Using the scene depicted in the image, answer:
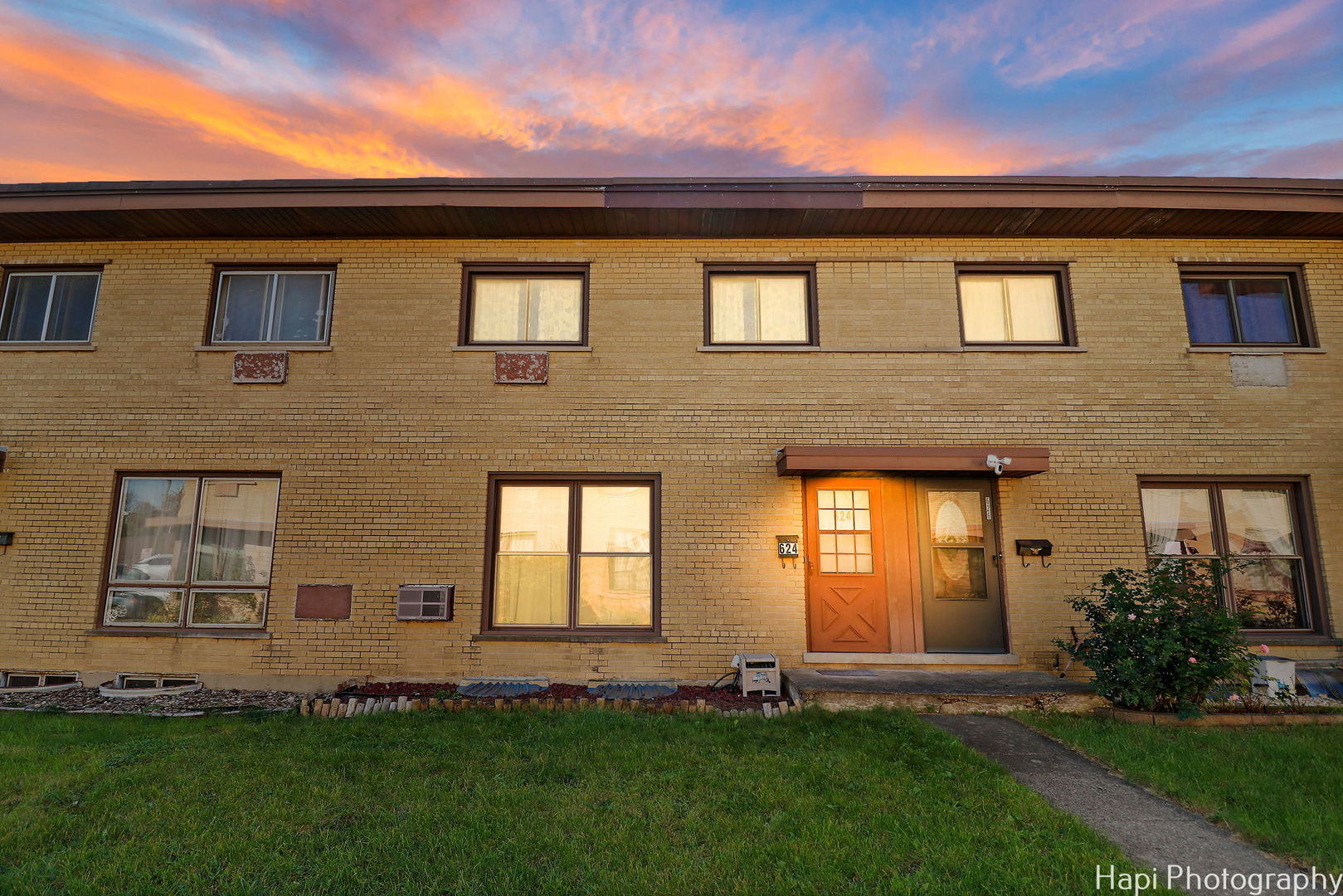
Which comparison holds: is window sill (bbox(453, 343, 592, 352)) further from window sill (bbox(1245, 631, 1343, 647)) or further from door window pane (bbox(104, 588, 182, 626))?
window sill (bbox(1245, 631, 1343, 647))

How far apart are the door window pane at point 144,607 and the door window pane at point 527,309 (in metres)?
4.77

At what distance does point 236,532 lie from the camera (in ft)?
27.1

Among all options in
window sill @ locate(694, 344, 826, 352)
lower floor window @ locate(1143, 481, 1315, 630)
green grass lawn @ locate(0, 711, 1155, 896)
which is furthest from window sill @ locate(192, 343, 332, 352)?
lower floor window @ locate(1143, 481, 1315, 630)

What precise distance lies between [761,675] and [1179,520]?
18.1 feet

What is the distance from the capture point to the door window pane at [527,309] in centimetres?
868

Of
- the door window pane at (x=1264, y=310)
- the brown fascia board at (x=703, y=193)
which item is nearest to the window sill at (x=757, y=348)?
A: the brown fascia board at (x=703, y=193)

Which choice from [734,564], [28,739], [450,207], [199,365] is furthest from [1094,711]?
[199,365]

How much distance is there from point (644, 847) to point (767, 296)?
6625 mm

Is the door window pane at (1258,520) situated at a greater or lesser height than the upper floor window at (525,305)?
lesser

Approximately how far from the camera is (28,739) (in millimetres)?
5719

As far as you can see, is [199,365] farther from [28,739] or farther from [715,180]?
[715,180]

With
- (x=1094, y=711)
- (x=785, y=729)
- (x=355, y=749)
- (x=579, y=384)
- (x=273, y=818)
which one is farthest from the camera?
(x=579, y=384)

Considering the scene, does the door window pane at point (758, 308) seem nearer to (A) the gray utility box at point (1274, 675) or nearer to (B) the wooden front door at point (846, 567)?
(B) the wooden front door at point (846, 567)

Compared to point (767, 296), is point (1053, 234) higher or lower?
higher
